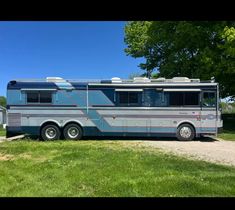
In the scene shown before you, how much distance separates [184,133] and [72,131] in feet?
18.0

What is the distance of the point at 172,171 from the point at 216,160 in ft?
11.2

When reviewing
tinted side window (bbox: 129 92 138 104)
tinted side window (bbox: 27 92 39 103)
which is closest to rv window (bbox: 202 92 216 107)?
tinted side window (bbox: 129 92 138 104)

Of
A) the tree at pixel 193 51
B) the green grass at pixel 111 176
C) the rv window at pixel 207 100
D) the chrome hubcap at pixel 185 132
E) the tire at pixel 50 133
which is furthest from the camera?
the tree at pixel 193 51

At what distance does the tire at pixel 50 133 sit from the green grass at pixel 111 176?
6354mm

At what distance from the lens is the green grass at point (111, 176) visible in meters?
8.16

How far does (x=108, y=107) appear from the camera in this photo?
68.0ft

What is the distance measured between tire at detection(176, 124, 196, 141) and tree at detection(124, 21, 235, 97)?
583 centimetres

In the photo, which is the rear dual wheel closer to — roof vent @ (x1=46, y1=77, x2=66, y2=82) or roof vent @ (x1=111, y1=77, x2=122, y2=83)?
roof vent @ (x1=46, y1=77, x2=66, y2=82)

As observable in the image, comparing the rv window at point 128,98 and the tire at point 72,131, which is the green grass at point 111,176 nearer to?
the tire at point 72,131

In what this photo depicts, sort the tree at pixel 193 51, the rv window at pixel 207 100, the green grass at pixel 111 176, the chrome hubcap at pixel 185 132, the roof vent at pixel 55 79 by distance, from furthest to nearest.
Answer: the tree at pixel 193 51 → the roof vent at pixel 55 79 → the chrome hubcap at pixel 185 132 → the rv window at pixel 207 100 → the green grass at pixel 111 176

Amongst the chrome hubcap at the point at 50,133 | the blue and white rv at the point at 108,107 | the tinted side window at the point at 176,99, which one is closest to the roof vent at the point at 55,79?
the blue and white rv at the point at 108,107

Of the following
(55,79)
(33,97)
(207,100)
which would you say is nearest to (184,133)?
(207,100)

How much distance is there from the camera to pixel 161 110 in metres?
20.6
